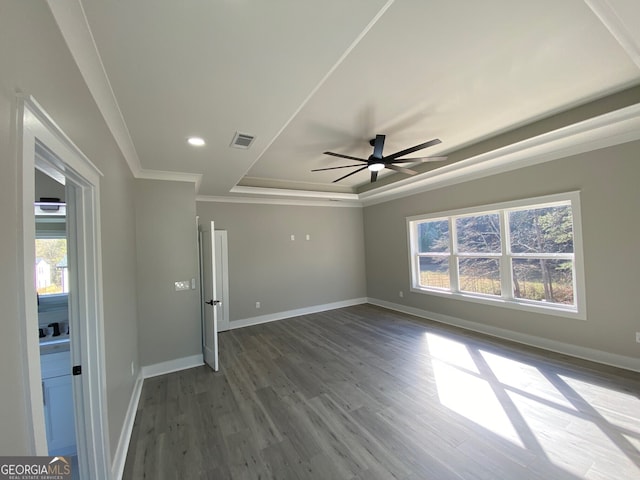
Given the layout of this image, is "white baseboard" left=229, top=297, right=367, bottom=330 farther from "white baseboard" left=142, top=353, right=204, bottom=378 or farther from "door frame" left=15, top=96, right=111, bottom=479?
"door frame" left=15, top=96, right=111, bottom=479

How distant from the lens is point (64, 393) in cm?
199

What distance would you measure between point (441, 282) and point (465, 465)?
141 inches

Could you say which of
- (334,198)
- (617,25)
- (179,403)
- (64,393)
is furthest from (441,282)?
(64,393)

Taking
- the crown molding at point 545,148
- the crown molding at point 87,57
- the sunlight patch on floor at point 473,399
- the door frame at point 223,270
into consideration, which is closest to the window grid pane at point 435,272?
the crown molding at point 545,148

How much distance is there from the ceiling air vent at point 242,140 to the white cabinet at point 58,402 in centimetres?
221

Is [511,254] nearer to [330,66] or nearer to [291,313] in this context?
[330,66]

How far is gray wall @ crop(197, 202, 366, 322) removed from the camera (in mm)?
5152

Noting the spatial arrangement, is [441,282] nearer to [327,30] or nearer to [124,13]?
[327,30]

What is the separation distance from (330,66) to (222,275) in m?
4.33

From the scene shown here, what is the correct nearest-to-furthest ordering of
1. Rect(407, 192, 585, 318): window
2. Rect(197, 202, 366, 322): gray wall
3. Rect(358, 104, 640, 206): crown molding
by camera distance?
Rect(358, 104, 640, 206): crown molding, Rect(407, 192, 585, 318): window, Rect(197, 202, 366, 322): gray wall

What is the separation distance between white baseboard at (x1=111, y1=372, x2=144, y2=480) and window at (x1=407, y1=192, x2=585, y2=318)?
4.80 metres

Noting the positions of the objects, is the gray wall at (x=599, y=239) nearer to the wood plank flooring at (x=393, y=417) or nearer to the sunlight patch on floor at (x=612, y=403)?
the wood plank flooring at (x=393, y=417)

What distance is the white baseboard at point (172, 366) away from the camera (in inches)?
129

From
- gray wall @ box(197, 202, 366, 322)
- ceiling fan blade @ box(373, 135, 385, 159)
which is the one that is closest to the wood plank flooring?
gray wall @ box(197, 202, 366, 322)
